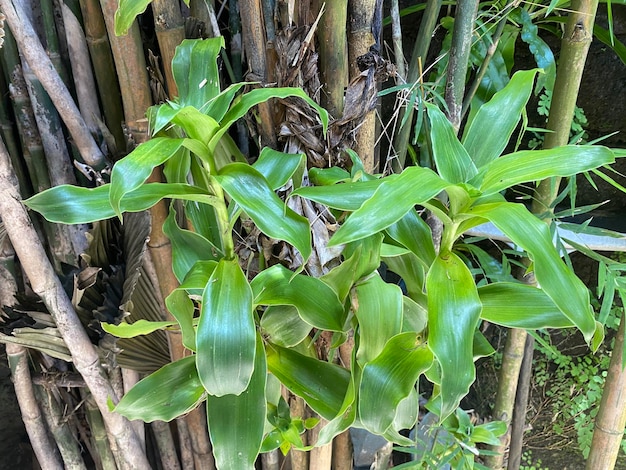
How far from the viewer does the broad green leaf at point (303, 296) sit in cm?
47

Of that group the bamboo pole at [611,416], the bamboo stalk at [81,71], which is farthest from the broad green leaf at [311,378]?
the bamboo pole at [611,416]

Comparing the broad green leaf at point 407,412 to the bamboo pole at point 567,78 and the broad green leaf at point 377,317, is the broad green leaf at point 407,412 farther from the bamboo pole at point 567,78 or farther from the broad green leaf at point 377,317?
the bamboo pole at point 567,78

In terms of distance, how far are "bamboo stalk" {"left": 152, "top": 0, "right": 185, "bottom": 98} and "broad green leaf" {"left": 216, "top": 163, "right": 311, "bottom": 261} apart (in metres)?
0.24

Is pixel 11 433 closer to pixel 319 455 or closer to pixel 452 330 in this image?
pixel 319 455

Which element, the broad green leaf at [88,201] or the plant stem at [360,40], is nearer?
the broad green leaf at [88,201]

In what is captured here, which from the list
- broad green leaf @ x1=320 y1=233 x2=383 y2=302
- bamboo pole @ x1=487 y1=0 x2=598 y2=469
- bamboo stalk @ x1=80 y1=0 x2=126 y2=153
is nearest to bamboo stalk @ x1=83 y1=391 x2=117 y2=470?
bamboo stalk @ x1=80 y1=0 x2=126 y2=153

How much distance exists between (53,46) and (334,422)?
24.5 inches

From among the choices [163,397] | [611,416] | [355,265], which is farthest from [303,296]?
[611,416]

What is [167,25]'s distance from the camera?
0.60m

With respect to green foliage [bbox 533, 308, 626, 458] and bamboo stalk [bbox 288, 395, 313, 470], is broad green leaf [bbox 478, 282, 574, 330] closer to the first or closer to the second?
bamboo stalk [bbox 288, 395, 313, 470]

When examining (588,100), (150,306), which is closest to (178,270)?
(150,306)

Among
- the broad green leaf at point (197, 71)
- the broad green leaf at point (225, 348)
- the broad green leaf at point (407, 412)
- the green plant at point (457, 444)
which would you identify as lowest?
the green plant at point (457, 444)

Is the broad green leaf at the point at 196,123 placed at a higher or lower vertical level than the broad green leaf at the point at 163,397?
higher

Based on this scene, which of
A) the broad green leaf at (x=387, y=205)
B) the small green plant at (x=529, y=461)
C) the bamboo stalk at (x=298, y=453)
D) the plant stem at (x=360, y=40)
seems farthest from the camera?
the small green plant at (x=529, y=461)
